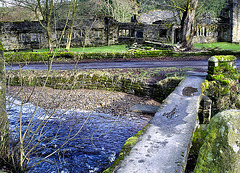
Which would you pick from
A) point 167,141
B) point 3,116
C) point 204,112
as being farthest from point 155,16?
point 3,116

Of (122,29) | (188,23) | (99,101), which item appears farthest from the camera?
(122,29)

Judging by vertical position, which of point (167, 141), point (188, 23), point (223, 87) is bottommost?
point (167, 141)

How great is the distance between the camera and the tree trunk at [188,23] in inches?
624

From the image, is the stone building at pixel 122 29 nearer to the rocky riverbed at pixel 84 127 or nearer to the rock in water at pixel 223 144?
the rocky riverbed at pixel 84 127

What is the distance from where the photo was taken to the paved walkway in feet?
9.73

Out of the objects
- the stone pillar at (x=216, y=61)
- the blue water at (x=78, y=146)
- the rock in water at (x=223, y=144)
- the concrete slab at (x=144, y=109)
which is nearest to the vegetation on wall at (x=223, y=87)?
the stone pillar at (x=216, y=61)

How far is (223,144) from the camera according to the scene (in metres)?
1.80

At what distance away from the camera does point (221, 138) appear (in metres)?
1.82

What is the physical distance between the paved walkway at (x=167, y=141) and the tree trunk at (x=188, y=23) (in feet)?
38.6

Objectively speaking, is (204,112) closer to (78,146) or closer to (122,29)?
(78,146)

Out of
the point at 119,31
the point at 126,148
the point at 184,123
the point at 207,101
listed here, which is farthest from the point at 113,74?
the point at 119,31

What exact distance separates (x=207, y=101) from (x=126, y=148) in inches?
122

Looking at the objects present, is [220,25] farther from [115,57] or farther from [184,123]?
[184,123]

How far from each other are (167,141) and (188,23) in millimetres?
14495
